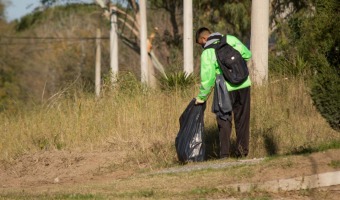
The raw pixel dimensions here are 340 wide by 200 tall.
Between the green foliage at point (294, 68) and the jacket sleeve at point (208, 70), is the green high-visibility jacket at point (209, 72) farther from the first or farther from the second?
the green foliage at point (294, 68)

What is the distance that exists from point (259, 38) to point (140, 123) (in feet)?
8.42

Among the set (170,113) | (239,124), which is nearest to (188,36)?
(170,113)

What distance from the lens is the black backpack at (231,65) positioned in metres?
12.6

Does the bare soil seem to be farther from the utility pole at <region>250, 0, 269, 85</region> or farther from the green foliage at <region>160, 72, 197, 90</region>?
the green foliage at <region>160, 72, 197, 90</region>

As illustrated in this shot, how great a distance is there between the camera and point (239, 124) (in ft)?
42.8

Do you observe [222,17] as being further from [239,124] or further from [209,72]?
[209,72]

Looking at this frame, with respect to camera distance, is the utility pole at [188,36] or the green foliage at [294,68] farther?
the utility pole at [188,36]

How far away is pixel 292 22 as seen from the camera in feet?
87.5

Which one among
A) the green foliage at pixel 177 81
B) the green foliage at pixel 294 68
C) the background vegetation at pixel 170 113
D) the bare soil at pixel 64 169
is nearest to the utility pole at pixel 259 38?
the background vegetation at pixel 170 113

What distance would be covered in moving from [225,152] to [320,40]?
7.37 feet

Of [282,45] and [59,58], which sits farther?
[59,58]

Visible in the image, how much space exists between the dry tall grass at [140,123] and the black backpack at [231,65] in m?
1.58

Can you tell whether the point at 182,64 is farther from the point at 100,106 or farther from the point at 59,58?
the point at 59,58

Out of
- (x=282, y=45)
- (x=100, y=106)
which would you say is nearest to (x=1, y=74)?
(x=282, y=45)
